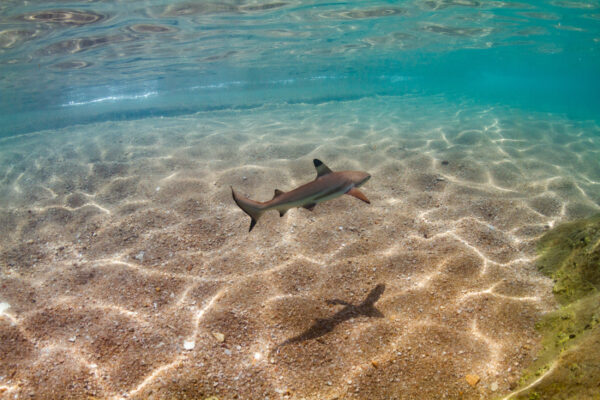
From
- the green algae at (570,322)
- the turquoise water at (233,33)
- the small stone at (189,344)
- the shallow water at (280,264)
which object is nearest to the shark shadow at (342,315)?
the shallow water at (280,264)

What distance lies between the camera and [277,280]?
12.8 ft

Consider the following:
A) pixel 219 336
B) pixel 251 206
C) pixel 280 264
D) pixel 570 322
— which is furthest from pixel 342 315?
pixel 570 322

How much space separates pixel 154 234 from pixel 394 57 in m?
36.8

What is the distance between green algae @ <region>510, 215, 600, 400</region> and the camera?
1.91m

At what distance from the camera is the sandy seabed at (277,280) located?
2.72 m

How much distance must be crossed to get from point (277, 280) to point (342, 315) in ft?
3.29

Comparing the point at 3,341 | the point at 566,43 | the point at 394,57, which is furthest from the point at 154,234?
the point at 566,43

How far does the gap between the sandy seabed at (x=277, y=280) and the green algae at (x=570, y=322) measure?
17cm

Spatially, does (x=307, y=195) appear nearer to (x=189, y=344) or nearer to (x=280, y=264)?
(x=280, y=264)

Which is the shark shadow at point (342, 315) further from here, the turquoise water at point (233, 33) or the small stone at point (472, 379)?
the turquoise water at point (233, 33)

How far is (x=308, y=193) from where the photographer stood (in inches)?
119

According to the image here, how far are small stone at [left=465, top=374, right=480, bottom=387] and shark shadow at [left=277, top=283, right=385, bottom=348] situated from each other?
3.12ft

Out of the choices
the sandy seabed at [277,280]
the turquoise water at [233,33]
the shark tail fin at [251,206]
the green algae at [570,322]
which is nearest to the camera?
the green algae at [570,322]

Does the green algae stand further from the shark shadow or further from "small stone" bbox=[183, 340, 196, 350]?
"small stone" bbox=[183, 340, 196, 350]
